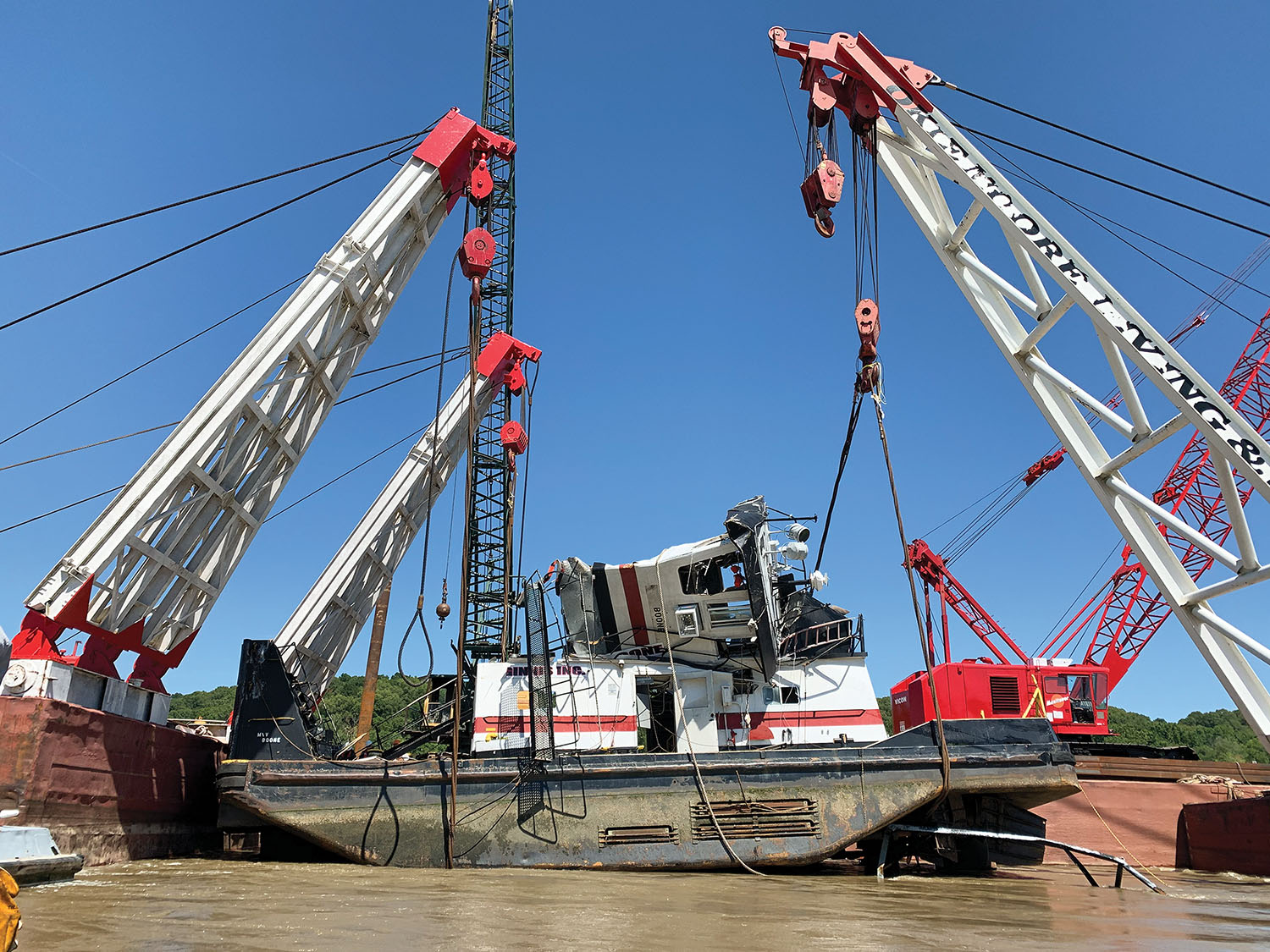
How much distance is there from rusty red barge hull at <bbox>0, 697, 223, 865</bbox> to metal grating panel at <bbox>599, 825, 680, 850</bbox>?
682 centimetres

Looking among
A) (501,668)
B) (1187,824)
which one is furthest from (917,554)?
(501,668)

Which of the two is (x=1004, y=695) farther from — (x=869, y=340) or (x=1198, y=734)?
(x=1198, y=734)

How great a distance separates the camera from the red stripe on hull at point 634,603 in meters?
15.3

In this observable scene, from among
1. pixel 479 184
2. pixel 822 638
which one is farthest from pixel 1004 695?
pixel 479 184

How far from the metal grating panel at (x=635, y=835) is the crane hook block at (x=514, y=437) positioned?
487 inches

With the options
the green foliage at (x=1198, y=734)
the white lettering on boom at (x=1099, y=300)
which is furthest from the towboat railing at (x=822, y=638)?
the green foliage at (x=1198, y=734)

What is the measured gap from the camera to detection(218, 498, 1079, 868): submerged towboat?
1253 cm

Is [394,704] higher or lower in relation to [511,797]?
higher

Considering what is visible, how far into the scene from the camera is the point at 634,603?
1539 centimetres

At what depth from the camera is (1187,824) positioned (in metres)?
16.0

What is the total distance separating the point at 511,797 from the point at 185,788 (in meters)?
5.64

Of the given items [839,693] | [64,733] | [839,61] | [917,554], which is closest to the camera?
[64,733]

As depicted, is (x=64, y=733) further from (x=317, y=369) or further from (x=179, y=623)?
(x=317, y=369)

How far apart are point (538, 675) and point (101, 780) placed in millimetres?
6364
